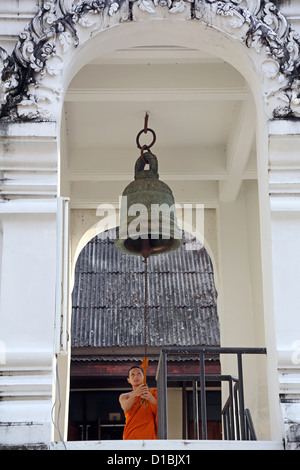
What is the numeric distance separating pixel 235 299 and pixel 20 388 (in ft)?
13.1

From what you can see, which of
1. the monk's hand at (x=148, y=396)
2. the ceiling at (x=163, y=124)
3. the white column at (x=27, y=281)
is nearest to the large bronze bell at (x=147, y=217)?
the ceiling at (x=163, y=124)

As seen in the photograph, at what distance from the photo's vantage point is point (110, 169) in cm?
823

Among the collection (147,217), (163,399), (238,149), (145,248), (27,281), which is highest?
(238,149)

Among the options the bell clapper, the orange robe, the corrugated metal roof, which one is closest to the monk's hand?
the orange robe

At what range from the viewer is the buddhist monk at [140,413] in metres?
7.09

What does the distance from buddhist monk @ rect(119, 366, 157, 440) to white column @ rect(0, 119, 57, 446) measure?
2280 millimetres

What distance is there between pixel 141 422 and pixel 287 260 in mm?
2651

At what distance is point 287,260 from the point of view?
17.0 feet

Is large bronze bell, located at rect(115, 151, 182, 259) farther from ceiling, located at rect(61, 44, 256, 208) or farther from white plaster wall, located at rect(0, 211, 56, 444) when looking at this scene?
white plaster wall, located at rect(0, 211, 56, 444)

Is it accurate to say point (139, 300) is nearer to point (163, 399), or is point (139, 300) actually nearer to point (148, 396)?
point (148, 396)

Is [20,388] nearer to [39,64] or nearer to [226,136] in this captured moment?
[39,64]

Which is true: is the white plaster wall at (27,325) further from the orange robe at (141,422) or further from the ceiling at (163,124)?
the orange robe at (141,422)

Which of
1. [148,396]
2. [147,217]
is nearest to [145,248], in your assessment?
[147,217]

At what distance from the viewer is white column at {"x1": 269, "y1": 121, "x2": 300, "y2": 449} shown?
4.93 metres
